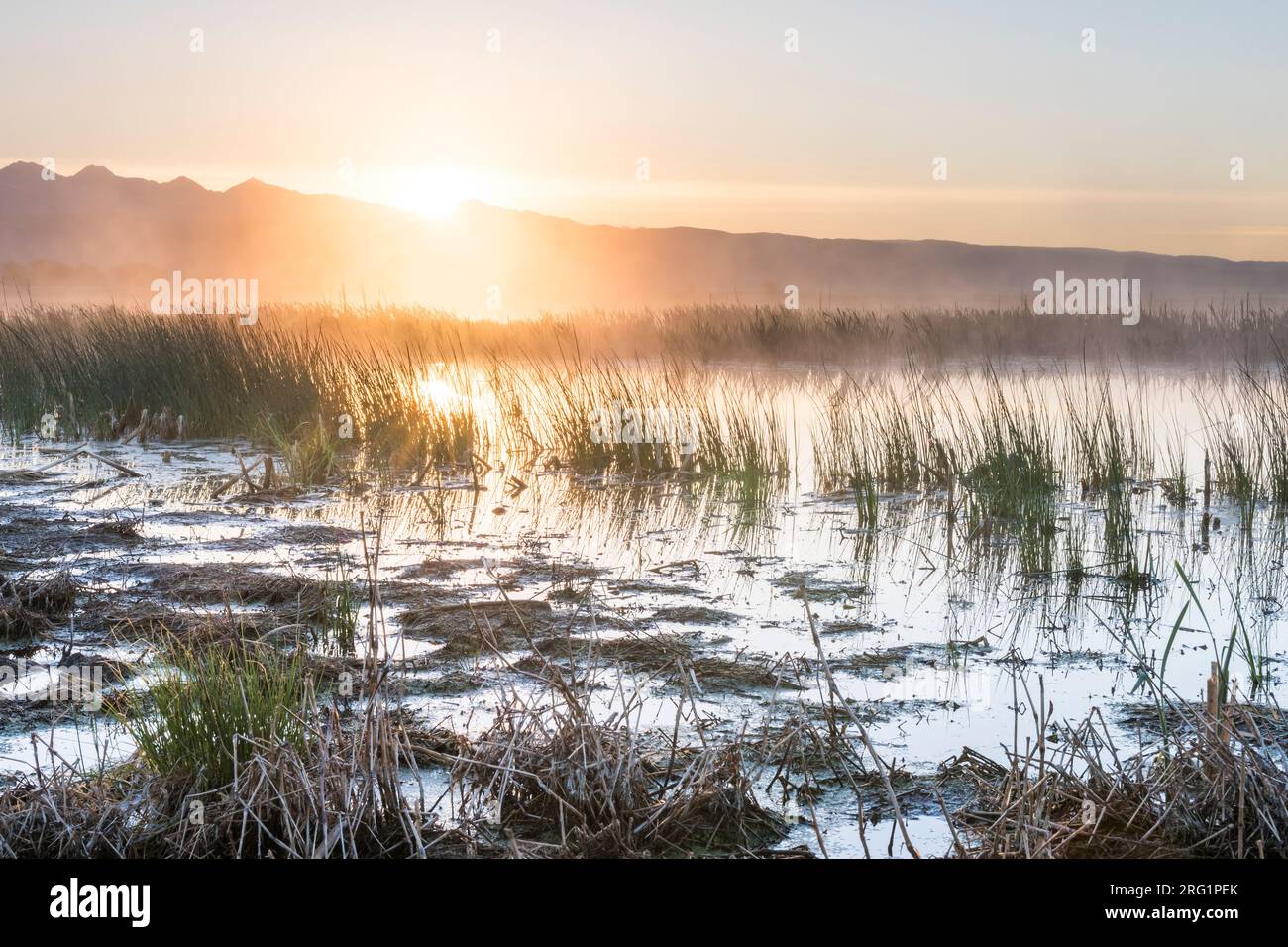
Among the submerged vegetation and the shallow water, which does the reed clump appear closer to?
the submerged vegetation

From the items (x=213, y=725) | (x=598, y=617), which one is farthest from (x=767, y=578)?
(x=213, y=725)

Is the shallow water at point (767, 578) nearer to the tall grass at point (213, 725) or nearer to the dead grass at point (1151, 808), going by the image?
the dead grass at point (1151, 808)

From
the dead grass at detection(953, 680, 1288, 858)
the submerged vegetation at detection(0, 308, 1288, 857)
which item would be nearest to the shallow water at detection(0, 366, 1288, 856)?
the submerged vegetation at detection(0, 308, 1288, 857)

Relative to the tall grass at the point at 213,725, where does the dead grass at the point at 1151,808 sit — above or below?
below

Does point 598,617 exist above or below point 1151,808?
above

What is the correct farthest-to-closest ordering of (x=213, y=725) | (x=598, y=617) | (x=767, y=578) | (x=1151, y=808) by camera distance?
(x=767, y=578), (x=598, y=617), (x=213, y=725), (x=1151, y=808)

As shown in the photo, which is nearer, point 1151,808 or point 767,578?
point 1151,808

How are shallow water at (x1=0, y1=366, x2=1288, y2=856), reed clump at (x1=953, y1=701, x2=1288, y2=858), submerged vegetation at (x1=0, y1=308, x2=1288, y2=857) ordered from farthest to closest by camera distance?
shallow water at (x1=0, y1=366, x2=1288, y2=856)
submerged vegetation at (x1=0, y1=308, x2=1288, y2=857)
reed clump at (x1=953, y1=701, x2=1288, y2=858)

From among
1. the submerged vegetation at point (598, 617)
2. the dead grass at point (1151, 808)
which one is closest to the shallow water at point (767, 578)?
the submerged vegetation at point (598, 617)

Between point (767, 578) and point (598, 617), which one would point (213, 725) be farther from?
point (767, 578)
